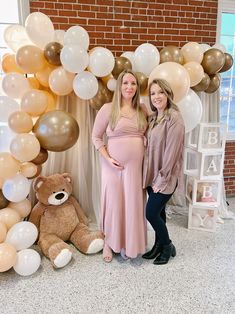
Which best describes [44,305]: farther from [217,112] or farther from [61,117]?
[217,112]

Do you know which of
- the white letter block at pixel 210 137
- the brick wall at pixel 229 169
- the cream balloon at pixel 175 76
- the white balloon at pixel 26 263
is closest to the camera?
the white balloon at pixel 26 263

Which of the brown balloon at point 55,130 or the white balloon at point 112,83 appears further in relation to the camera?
the white balloon at point 112,83

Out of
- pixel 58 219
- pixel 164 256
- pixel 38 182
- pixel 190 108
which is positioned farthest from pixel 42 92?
pixel 164 256

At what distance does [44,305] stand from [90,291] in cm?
31

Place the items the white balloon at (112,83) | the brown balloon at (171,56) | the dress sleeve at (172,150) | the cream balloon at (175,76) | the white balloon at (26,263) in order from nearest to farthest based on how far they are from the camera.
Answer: the dress sleeve at (172,150), the white balloon at (26,263), the cream balloon at (175,76), the white balloon at (112,83), the brown balloon at (171,56)

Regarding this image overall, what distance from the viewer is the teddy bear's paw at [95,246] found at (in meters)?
2.33

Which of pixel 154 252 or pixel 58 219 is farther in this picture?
pixel 58 219

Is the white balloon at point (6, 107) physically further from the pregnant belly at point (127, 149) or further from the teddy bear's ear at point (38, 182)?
the pregnant belly at point (127, 149)

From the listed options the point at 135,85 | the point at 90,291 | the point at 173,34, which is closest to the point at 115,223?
the point at 90,291

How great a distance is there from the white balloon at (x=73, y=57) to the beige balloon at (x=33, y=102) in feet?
1.00

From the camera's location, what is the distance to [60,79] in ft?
7.27

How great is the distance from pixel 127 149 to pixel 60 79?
30.7 inches

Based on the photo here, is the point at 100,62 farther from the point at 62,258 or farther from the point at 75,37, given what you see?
the point at 62,258

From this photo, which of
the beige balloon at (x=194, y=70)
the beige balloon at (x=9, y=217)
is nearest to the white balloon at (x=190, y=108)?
the beige balloon at (x=194, y=70)
